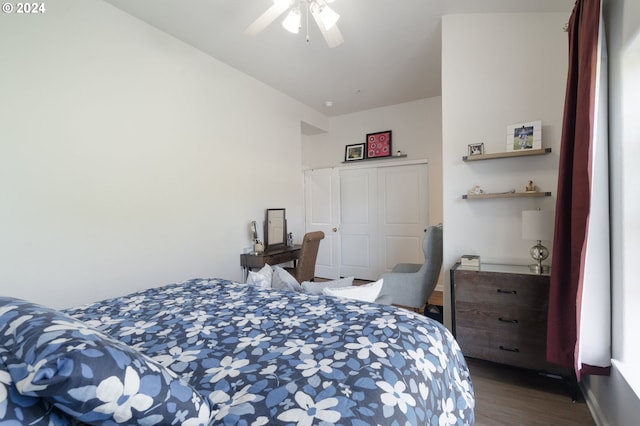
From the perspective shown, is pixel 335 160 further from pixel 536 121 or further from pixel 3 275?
pixel 3 275

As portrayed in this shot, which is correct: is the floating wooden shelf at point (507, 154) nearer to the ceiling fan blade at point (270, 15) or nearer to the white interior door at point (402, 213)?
the ceiling fan blade at point (270, 15)

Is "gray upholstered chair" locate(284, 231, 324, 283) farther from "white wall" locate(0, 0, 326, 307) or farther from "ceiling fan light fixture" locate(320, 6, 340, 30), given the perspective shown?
"ceiling fan light fixture" locate(320, 6, 340, 30)

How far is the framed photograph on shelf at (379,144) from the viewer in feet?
16.4

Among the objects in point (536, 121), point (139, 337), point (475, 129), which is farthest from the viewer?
point (475, 129)

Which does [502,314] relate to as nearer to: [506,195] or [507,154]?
[506,195]

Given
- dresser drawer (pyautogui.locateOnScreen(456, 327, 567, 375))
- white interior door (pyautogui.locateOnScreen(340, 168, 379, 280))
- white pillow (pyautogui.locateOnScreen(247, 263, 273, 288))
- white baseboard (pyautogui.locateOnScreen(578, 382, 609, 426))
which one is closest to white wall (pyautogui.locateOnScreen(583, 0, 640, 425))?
white baseboard (pyautogui.locateOnScreen(578, 382, 609, 426))

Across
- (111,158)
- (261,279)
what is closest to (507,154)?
(261,279)

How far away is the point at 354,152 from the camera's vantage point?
17.4 feet

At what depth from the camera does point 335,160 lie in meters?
5.51

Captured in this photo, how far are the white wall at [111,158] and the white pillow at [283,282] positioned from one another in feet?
4.59

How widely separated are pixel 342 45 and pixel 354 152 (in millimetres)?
2347

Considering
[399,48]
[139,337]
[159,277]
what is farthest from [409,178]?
[139,337]

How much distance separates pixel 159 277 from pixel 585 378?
3493 millimetres

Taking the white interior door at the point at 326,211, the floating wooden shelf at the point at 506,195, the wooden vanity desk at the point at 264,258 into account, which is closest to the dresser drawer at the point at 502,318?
the floating wooden shelf at the point at 506,195
